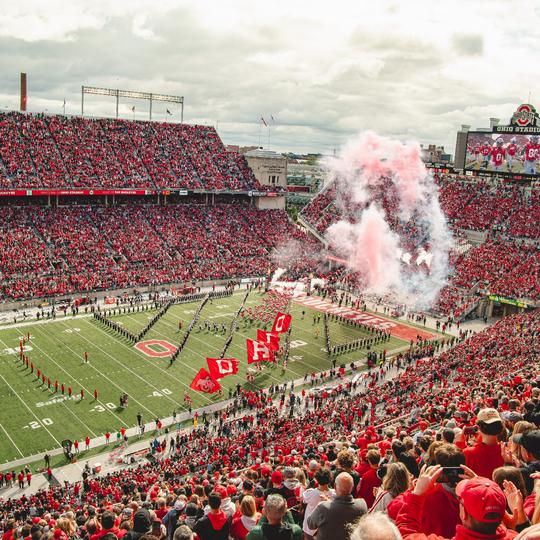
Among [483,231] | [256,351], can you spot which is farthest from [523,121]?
[256,351]

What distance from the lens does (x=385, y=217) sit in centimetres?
5341

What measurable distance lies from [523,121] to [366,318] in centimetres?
2406

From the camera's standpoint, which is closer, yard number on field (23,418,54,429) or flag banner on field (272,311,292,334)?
yard number on field (23,418,54,429)

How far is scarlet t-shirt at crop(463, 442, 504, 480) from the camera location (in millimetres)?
5605

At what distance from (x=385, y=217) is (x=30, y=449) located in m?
40.0

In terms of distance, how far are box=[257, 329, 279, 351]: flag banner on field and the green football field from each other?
130 centimetres

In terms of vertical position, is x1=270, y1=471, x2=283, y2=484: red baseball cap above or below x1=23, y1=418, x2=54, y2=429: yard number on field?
above

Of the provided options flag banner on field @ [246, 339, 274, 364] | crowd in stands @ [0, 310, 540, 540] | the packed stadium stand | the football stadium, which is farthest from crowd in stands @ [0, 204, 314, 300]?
crowd in stands @ [0, 310, 540, 540]

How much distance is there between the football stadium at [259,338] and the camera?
5.79 m

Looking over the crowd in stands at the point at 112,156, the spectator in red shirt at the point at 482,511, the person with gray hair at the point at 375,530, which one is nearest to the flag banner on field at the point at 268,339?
the spectator in red shirt at the point at 482,511

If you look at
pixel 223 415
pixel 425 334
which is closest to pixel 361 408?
pixel 223 415

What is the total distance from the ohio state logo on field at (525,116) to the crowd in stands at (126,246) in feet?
71.7

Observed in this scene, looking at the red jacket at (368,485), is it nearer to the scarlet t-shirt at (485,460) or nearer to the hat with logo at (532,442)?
the scarlet t-shirt at (485,460)

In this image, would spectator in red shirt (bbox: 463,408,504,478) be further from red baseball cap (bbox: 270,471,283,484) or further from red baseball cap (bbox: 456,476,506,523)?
red baseball cap (bbox: 270,471,283,484)
